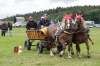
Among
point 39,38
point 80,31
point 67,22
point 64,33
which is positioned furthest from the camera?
point 39,38

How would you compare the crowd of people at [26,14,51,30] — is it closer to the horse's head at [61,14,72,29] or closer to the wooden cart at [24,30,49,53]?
the wooden cart at [24,30,49,53]

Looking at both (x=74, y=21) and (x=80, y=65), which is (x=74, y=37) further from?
(x=80, y=65)

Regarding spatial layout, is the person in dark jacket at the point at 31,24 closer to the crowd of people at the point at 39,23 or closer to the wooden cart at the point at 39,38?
the crowd of people at the point at 39,23

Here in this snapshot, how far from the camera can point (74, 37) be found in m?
13.3

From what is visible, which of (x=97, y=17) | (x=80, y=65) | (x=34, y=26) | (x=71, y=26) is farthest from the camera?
(x=97, y=17)

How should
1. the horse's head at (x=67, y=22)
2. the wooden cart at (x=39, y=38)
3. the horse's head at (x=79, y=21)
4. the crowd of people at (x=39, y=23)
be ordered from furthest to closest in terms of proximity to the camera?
the crowd of people at (x=39, y=23) → the wooden cart at (x=39, y=38) → the horse's head at (x=79, y=21) → the horse's head at (x=67, y=22)

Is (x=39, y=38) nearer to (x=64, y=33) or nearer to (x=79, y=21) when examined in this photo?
(x=64, y=33)

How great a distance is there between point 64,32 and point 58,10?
127877 millimetres

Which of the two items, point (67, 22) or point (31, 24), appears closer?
point (67, 22)

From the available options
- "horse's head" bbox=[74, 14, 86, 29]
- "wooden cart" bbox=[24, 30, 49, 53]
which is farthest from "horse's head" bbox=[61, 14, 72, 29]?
"wooden cart" bbox=[24, 30, 49, 53]

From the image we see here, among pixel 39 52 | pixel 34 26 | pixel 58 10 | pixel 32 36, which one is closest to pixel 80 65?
pixel 39 52

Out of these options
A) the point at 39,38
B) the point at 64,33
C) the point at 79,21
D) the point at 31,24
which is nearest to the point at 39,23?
the point at 39,38

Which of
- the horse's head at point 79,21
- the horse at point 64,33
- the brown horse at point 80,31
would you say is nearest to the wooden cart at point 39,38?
the horse at point 64,33

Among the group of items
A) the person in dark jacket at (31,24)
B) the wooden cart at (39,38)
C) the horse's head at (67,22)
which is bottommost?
the wooden cart at (39,38)
